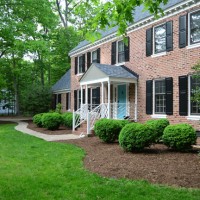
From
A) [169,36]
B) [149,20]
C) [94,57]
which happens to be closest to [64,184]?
[169,36]

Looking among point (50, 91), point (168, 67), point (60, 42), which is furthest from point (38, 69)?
point (168, 67)

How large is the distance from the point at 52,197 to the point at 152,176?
99.9 inches

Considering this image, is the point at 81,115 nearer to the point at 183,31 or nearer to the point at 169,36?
the point at 169,36

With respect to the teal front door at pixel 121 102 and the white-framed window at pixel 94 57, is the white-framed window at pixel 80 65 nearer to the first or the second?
the white-framed window at pixel 94 57

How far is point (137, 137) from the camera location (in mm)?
9445

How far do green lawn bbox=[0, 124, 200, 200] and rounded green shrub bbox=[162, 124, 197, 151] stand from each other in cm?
321

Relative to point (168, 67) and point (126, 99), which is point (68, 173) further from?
point (126, 99)

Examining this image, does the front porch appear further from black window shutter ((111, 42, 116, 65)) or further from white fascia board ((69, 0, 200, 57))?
white fascia board ((69, 0, 200, 57))

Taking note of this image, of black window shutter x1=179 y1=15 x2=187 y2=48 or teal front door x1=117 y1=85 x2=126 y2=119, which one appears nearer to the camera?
black window shutter x1=179 y1=15 x2=187 y2=48

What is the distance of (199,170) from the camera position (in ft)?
23.8

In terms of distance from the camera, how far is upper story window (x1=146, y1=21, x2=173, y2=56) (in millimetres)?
13318

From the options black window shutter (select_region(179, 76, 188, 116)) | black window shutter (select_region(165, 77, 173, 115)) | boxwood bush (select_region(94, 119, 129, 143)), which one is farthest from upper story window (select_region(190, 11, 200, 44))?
boxwood bush (select_region(94, 119, 129, 143))

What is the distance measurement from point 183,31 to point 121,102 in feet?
20.1

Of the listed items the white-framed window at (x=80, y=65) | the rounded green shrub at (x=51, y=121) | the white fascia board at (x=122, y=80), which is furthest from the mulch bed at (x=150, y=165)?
the white-framed window at (x=80, y=65)
